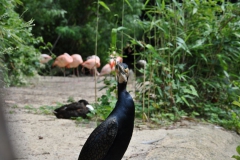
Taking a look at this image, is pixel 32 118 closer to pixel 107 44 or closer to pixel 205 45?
pixel 205 45

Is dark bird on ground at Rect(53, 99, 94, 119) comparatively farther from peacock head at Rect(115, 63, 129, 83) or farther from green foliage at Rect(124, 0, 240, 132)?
peacock head at Rect(115, 63, 129, 83)

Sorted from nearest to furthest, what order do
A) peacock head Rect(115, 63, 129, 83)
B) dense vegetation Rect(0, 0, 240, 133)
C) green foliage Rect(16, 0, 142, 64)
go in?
peacock head Rect(115, 63, 129, 83), dense vegetation Rect(0, 0, 240, 133), green foliage Rect(16, 0, 142, 64)

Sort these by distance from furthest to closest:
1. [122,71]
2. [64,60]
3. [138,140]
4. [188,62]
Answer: [64,60] → [188,62] → [138,140] → [122,71]

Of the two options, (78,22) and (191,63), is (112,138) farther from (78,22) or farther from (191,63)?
(78,22)

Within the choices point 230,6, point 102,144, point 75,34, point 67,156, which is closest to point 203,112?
point 230,6

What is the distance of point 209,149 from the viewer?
3.65m

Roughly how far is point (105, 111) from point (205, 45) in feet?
5.54

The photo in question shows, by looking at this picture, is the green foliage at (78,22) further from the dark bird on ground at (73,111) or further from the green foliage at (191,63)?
the dark bird on ground at (73,111)

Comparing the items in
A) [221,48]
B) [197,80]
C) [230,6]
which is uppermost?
[230,6]

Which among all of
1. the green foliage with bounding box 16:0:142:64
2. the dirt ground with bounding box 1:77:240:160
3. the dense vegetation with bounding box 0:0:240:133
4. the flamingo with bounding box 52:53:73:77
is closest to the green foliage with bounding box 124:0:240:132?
the dense vegetation with bounding box 0:0:240:133

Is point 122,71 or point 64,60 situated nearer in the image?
point 122,71

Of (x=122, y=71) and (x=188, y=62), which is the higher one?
(x=122, y=71)

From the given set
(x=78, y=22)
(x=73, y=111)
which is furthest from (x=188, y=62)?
(x=78, y=22)

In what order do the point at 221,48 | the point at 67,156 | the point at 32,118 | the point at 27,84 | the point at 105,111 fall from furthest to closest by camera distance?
the point at 27,84, the point at 221,48, the point at 32,118, the point at 105,111, the point at 67,156
